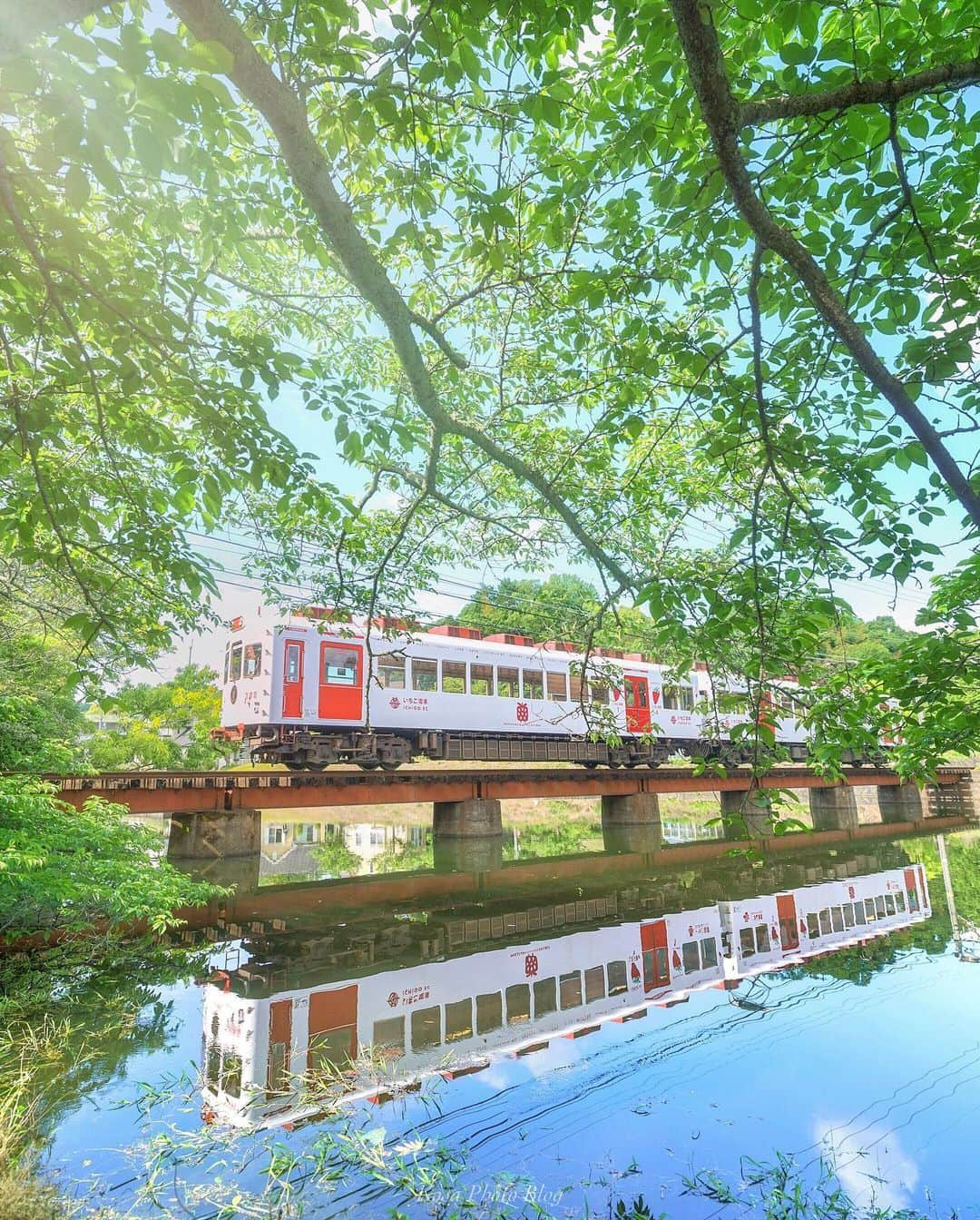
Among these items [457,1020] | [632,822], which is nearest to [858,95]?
[457,1020]

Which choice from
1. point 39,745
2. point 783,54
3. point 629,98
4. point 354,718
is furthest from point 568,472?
point 354,718

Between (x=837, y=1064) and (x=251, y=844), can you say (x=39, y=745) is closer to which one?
(x=251, y=844)

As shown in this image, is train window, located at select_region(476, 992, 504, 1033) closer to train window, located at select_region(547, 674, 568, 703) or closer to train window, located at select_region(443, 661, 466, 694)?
train window, located at select_region(443, 661, 466, 694)

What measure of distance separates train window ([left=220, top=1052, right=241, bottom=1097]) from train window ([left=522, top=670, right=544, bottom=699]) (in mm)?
11643

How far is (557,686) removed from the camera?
54.8 feet

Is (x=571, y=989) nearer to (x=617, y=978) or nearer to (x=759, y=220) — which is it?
(x=617, y=978)

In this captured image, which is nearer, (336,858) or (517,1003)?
(517,1003)

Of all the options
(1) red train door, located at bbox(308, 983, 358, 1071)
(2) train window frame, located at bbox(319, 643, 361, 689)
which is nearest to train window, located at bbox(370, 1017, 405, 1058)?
(1) red train door, located at bbox(308, 983, 358, 1071)

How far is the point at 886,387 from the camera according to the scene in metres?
1.78

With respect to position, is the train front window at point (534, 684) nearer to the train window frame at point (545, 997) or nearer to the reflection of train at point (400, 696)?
the reflection of train at point (400, 696)

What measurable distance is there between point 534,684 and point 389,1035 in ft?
36.7

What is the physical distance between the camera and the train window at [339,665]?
1286 cm

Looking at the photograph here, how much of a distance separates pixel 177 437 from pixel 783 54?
3799mm

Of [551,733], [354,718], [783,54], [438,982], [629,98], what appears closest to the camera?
[783,54]
